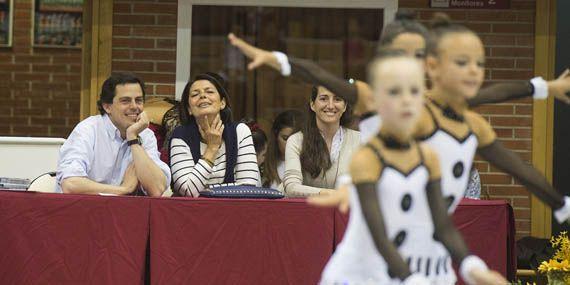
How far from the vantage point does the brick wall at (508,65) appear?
8.13 meters

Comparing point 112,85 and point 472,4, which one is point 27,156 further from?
point 472,4

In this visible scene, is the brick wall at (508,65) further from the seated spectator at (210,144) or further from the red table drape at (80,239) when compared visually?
the red table drape at (80,239)

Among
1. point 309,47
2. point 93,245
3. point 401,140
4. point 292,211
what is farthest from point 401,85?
point 309,47

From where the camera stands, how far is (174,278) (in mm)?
5871

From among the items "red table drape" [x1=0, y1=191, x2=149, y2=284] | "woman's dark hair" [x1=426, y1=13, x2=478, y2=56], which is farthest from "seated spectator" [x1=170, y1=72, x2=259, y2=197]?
"woman's dark hair" [x1=426, y1=13, x2=478, y2=56]

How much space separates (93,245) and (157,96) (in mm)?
2418

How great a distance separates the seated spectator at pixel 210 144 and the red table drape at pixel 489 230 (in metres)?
0.76

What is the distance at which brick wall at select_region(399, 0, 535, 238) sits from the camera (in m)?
8.13

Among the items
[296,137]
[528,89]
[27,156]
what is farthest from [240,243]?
[528,89]

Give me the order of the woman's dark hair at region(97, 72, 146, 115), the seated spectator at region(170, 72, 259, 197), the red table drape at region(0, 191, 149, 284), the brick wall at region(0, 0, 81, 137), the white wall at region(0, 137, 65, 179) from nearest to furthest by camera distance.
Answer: the red table drape at region(0, 191, 149, 284) < the seated spectator at region(170, 72, 259, 197) < the woman's dark hair at region(97, 72, 146, 115) < the white wall at region(0, 137, 65, 179) < the brick wall at region(0, 0, 81, 137)

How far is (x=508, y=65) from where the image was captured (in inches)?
322

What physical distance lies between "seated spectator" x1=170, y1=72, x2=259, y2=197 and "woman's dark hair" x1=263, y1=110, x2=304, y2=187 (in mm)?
536

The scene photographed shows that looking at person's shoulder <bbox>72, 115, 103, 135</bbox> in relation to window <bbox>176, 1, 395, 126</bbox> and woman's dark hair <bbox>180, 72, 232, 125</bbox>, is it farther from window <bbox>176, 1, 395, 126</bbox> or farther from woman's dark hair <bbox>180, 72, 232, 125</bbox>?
window <bbox>176, 1, 395, 126</bbox>

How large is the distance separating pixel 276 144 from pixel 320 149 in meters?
0.68
